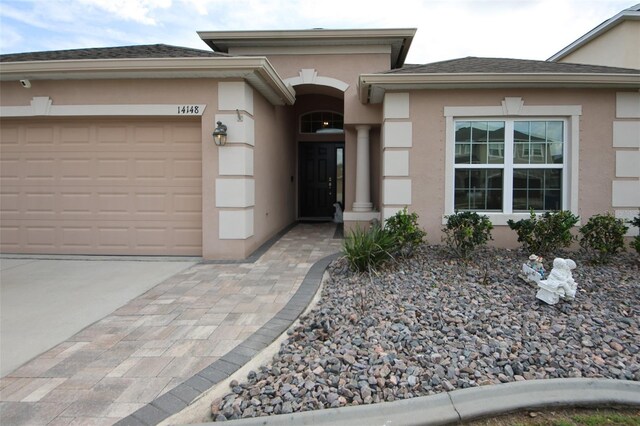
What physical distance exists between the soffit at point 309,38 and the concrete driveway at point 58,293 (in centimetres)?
514

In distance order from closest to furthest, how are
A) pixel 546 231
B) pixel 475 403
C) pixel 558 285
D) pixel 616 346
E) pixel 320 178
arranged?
1. pixel 475 403
2. pixel 616 346
3. pixel 558 285
4. pixel 546 231
5. pixel 320 178

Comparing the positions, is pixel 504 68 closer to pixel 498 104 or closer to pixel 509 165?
pixel 498 104

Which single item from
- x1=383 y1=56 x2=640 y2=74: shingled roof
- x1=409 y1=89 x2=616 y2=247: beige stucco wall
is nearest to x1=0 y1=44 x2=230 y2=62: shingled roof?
x1=383 y1=56 x2=640 y2=74: shingled roof

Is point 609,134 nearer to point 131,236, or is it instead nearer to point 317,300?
point 317,300

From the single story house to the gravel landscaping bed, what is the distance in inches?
86.2

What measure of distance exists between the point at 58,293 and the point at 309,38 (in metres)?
6.70

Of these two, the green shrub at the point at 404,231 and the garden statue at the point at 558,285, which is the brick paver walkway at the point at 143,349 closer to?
the green shrub at the point at 404,231

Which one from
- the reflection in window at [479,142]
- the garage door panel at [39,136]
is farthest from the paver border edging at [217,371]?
the garage door panel at [39,136]

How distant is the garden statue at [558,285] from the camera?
3695 mm

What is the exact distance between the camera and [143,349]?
3062 millimetres

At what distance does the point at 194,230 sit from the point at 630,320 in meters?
5.75

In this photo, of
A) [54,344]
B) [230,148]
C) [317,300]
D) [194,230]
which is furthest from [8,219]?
[317,300]

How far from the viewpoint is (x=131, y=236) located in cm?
648

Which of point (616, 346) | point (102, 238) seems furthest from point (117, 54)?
point (616, 346)
